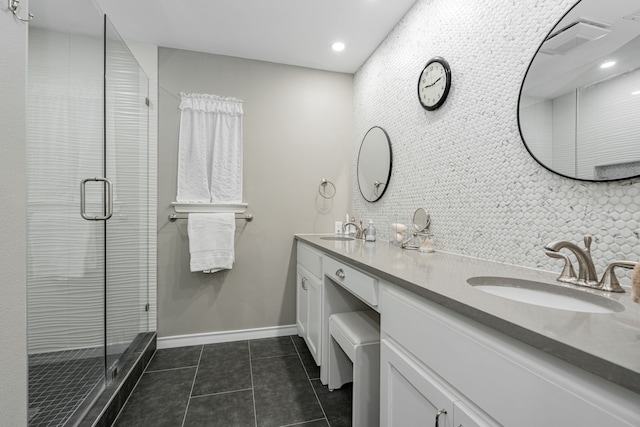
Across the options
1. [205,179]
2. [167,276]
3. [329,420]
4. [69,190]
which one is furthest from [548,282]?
[167,276]

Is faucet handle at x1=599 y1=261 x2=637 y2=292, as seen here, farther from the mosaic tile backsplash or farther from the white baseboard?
the white baseboard

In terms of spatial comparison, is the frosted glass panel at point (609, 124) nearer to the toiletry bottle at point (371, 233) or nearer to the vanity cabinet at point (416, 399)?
the vanity cabinet at point (416, 399)

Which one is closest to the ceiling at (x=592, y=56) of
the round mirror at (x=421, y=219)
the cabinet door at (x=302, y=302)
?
the round mirror at (x=421, y=219)

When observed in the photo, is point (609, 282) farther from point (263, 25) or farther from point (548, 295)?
point (263, 25)

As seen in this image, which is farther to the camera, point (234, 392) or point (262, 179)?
point (262, 179)

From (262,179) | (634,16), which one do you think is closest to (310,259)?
(262,179)

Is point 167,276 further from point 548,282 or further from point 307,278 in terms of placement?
point 548,282

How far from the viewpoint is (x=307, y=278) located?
210 centimetres

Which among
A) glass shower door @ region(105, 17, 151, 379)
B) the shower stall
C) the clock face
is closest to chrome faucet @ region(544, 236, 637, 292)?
the clock face

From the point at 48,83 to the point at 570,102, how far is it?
2157 mm

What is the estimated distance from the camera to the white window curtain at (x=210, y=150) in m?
2.30

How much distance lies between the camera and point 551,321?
0.56 m

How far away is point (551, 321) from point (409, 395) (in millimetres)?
515

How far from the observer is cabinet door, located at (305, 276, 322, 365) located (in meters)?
1.79
